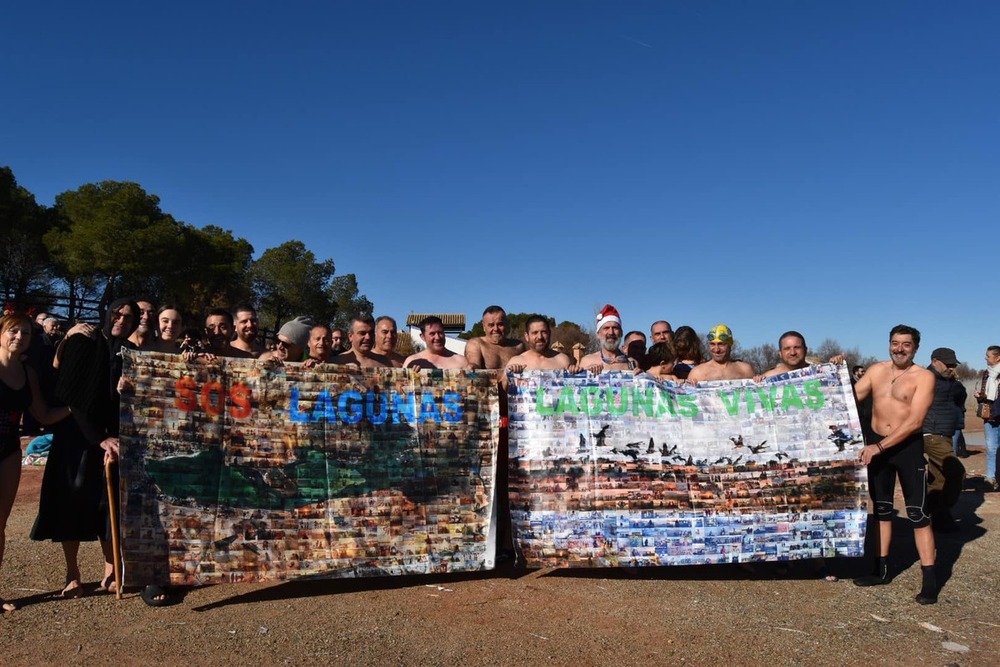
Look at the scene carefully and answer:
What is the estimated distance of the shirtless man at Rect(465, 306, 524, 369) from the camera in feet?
19.1

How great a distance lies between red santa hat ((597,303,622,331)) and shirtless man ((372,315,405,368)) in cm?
183

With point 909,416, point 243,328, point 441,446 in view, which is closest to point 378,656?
point 441,446

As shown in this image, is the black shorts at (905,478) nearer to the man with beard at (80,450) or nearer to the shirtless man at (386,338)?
the shirtless man at (386,338)

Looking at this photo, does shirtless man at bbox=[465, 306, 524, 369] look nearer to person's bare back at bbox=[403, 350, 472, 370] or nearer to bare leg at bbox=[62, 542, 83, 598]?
person's bare back at bbox=[403, 350, 472, 370]

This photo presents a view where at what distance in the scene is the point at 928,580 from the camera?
15.4 feet

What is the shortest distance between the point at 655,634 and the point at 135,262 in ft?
98.9

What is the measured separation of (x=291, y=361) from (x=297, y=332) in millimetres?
335

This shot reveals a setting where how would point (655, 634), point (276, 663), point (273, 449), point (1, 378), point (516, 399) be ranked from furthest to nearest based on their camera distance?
point (516, 399) < point (273, 449) < point (1, 378) < point (655, 634) < point (276, 663)

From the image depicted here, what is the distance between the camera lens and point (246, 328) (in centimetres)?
553

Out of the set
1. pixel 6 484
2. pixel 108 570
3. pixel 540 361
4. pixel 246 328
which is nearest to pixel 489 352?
pixel 540 361

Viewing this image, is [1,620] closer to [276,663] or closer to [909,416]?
[276,663]

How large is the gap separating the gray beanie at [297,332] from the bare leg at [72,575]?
2.06 m

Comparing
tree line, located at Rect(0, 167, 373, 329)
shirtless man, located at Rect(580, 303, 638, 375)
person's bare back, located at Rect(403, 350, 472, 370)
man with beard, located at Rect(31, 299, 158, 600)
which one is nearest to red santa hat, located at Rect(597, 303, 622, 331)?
shirtless man, located at Rect(580, 303, 638, 375)

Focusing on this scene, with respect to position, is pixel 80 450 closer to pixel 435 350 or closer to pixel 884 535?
pixel 435 350
